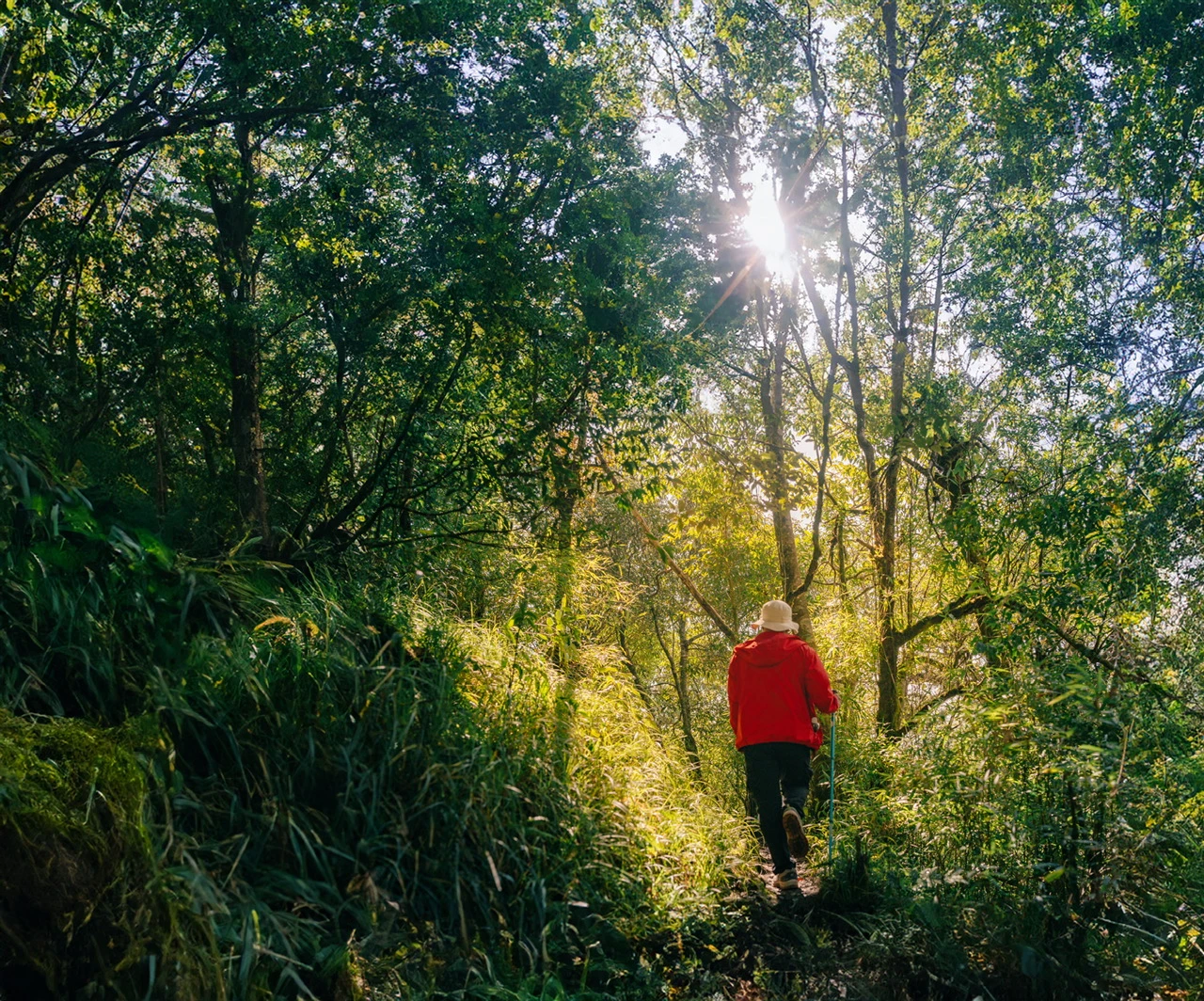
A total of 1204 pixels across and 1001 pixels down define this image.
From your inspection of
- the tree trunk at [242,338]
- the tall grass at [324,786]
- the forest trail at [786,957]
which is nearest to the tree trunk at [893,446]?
the forest trail at [786,957]

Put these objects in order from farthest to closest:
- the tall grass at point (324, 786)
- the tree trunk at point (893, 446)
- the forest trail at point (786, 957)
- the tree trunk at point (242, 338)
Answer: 1. the tree trunk at point (893, 446)
2. the tree trunk at point (242, 338)
3. the forest trail at point (786, 957)
4. the tall grass at point (324, 786)

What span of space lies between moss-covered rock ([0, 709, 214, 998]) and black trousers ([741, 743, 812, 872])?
4.15 m

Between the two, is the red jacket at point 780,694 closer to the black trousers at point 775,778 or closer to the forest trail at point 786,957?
the black trousers at point 775,778

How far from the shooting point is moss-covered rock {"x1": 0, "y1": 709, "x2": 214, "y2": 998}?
287cm

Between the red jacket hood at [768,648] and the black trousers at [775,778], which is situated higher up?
the red jacket hood at [768,648]

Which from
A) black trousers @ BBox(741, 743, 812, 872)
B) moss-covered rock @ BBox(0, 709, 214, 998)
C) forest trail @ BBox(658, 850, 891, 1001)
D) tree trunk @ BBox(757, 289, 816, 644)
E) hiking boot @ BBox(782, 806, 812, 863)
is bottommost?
forest trail @ BBox(658, 850, 891, 1001)

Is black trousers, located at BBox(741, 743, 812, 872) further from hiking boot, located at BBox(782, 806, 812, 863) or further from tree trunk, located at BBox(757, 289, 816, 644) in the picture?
tree trunk, located at BBox(757, 289, 816, 644)

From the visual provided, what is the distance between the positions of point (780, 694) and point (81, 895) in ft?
15.3

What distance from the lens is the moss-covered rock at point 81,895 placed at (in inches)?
113

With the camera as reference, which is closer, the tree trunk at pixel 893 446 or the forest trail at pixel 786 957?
the forest trail at pixel 786 957

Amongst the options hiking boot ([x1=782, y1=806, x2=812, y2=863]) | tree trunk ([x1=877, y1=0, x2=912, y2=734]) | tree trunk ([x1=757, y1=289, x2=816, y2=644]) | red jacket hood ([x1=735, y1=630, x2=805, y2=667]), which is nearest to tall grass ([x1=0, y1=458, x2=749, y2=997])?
hiking boot ([x1=782, y1=806, x2=812, y2=863])

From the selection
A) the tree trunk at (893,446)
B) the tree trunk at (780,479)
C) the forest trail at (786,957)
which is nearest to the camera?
the forest trail at (786,957)

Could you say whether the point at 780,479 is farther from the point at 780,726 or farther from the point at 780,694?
the point at 780,726

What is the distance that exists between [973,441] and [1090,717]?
23.6 feet
